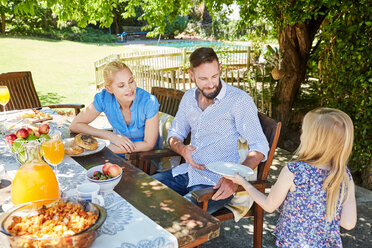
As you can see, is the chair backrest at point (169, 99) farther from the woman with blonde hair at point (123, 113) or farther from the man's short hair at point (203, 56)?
the man's short hair at point (203, 56)

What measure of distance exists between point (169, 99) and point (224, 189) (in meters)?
1.62

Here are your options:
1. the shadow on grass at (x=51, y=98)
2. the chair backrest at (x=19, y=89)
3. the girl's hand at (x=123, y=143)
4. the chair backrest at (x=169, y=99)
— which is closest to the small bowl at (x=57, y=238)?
the girl's hand at (x=123, y=143)

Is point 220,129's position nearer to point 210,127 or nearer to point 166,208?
point 210,127

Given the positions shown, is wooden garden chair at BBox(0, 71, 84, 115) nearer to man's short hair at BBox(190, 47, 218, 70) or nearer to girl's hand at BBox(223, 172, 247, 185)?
man's short hair at BBox(190, 47, 218, 70)

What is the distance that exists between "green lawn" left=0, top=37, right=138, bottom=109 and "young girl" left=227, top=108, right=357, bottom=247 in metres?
7.45

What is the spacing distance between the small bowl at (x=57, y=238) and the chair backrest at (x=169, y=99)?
7.04 ft

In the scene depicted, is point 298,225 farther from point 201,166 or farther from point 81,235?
point 81,235

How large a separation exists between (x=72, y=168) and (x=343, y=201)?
1665mm

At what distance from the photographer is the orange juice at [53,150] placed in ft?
5.83

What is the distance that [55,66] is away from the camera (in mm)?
14703

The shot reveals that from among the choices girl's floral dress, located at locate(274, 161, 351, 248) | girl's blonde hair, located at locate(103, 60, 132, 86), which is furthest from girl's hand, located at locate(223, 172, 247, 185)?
girl's blonde hair, located at locate(103, 60, 132, 86)

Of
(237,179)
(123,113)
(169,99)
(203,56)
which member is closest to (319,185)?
(237,179)

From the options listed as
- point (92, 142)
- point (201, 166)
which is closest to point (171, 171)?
point (201, 166)

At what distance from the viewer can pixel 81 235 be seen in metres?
1.18
